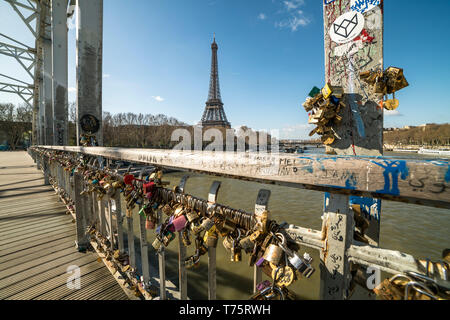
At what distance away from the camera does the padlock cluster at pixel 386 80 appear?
1.07 meters

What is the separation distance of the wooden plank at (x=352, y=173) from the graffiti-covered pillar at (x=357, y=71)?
70 centimetres

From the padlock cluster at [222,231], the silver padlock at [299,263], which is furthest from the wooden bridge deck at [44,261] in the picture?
the silver padlock at [299,263]

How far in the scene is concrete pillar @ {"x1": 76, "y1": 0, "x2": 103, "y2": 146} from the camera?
14.2 ft

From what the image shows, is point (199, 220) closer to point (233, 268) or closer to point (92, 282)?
point (92, 282)

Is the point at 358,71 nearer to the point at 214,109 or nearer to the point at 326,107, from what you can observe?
the point at 326,107

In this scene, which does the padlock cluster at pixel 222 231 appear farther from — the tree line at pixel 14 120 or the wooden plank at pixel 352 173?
the tree line at pixel 14 120

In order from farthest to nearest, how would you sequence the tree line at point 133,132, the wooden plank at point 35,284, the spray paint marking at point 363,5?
the tree line at point 133,132 < the wooden plank at point 35,284 < the spray paint marking at point 363,5

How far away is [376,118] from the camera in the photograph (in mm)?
1189

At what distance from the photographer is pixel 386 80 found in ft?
3.59

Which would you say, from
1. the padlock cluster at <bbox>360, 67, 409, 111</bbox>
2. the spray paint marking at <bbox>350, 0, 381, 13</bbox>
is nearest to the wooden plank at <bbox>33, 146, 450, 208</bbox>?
the padlock cluster at <bbox>360, 67, 409, 111</bbox>

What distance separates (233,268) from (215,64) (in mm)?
46425

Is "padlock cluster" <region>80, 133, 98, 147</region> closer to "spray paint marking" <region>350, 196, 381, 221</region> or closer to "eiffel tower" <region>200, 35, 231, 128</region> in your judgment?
"spray paint marking" <region>350, 196, 381, 221</region>

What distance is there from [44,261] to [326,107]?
3.51 meters
